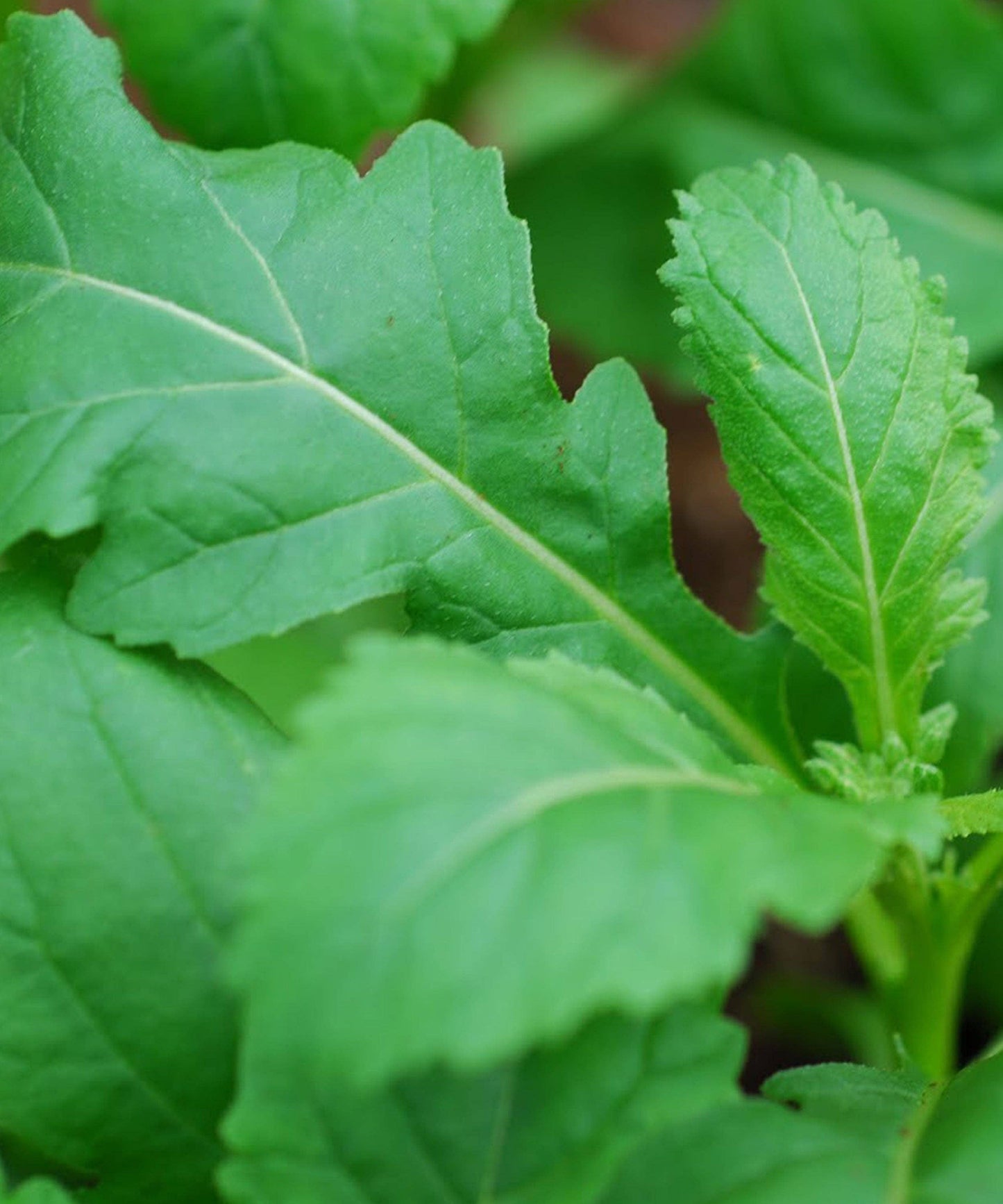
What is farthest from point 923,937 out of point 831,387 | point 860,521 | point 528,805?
point 528,805

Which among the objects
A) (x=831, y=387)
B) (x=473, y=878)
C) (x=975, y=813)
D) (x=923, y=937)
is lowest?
(x=923, y=937)

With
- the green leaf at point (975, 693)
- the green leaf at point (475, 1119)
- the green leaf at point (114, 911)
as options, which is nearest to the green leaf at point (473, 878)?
the green leaf at point (475, 1119)

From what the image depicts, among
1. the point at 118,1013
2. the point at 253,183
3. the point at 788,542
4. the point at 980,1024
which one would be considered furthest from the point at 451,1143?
the point at 980,1024

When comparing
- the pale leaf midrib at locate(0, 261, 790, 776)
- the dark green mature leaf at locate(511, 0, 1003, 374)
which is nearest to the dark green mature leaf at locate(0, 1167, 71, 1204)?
the pale leaf midrib at locate(0, 261, 790, 776)

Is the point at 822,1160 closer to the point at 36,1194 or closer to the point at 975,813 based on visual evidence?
the point at 975,813

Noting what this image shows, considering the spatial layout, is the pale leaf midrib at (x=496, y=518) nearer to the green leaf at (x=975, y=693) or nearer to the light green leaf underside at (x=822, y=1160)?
the green leaf at (x=975, y=693)

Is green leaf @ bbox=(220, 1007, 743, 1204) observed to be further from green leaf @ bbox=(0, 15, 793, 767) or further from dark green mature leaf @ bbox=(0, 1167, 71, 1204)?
green leaf @ bbox=(0, 15, 793, 767)
